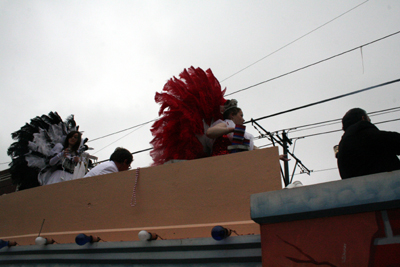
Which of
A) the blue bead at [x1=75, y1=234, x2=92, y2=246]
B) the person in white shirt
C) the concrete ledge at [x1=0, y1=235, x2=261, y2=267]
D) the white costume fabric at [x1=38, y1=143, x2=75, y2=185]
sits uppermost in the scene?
the white costume fabric at [x1=38, y1=143, x2=75, y2=185]

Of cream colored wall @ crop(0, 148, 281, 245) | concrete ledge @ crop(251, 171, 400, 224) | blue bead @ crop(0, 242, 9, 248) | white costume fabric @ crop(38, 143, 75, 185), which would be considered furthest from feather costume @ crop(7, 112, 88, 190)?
concrete ledge @ crop(251, 171, 400, 224)

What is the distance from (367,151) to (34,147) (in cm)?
471

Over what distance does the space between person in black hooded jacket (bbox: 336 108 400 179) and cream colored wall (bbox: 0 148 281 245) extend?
488 millimetres

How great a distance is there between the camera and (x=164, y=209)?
2986 mm

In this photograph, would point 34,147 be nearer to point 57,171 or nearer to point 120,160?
point 57,171

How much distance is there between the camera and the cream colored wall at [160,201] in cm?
258

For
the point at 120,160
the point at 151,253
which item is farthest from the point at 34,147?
the point at 151,253

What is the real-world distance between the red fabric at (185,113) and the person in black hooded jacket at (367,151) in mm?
1462

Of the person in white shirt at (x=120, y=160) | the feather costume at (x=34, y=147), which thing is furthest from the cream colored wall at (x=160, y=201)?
the feather costume at (x=34, y=147)

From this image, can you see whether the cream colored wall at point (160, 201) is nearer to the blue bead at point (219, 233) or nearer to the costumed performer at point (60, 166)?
the blue bead at point (219, 233)

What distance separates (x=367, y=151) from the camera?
2.26 m

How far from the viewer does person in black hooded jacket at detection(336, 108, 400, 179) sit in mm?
2188

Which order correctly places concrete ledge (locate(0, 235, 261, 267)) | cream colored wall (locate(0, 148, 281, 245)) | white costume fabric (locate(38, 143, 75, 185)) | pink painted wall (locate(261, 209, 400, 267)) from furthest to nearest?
1. white costume fabric (locate(38, 143, 75, 185))
2. cream colored wall (locate(0, 148, 281, 245))
3. concrete ledge (locate(0, 235, 261, 267))
4. pink painted wall (locate(261, 209, 400, 267))

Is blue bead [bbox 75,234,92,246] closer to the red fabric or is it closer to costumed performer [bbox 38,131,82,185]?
the red fabric
